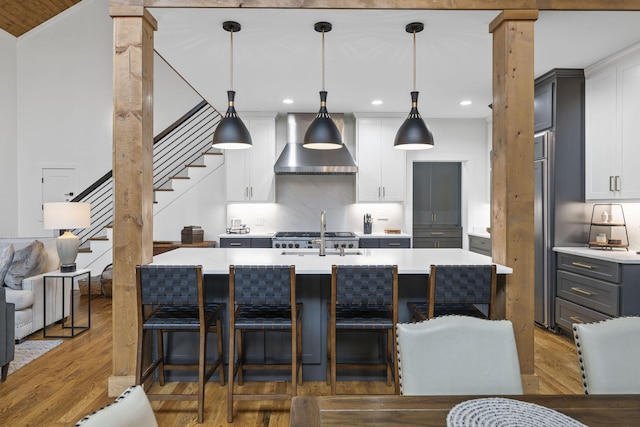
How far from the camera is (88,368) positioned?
10.8 ft

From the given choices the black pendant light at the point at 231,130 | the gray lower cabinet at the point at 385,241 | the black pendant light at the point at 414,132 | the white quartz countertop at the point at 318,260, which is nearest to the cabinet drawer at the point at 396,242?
the gray lower cabinet at the point at 385,241

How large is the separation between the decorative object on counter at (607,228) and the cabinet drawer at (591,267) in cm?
30

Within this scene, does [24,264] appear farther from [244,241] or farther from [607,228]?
[607,228]

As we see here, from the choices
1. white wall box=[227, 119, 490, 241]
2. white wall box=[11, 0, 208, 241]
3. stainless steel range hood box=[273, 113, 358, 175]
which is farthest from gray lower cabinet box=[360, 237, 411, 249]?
white wall box=[11, 0, 208, 241]

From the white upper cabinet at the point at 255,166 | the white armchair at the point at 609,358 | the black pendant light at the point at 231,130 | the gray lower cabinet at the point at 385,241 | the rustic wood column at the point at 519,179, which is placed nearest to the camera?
the white armchair at the point at 609,358

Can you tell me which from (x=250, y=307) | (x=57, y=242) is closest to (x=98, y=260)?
(x=57, y=242)

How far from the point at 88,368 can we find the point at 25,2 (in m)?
6.66

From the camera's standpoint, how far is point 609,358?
4.56 feet

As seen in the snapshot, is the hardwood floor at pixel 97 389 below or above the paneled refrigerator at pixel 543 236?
below

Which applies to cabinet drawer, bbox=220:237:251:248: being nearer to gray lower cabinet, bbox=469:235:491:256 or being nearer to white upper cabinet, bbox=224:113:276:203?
white upper cabinet, bbox=224:113:276:203

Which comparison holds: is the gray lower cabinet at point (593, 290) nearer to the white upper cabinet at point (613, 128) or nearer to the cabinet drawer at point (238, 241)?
the white upper cabinet at point (613, 128)

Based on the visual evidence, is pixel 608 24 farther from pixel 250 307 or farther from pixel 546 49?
pixel 250 307

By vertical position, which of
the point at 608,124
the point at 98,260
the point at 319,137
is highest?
the point at 608,124

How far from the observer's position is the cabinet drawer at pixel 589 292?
3.40m
